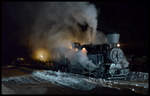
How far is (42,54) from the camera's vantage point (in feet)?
68.7

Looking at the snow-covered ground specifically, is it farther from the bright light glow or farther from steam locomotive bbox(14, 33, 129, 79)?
the bright light glow

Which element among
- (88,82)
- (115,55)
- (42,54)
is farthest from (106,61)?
(42,54)

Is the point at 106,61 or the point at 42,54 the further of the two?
the point at 42,54

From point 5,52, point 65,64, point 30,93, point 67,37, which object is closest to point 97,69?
point 65,64

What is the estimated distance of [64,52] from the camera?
17.2m

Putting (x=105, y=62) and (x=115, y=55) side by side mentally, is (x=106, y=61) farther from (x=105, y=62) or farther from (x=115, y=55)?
(x=115, y=55)

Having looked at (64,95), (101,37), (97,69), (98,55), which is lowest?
(64,95)

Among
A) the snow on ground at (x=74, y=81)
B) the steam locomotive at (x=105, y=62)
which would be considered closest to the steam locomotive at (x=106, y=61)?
the steam locomotive at (x=105, y=62)

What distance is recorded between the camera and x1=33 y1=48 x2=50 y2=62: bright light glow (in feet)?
67.0

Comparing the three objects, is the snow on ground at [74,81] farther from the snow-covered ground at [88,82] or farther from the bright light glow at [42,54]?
the bright light glow at [42,54]

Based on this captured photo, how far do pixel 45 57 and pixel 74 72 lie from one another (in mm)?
7225

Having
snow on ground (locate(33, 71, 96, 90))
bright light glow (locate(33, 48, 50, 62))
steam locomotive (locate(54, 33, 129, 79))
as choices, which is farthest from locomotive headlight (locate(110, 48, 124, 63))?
bright light glow (locate(33, 48, 50, 62))

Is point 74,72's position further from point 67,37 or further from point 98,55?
point 67,37

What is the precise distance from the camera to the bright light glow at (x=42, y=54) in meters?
20.4
